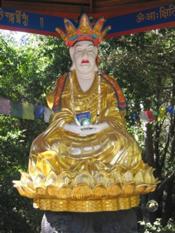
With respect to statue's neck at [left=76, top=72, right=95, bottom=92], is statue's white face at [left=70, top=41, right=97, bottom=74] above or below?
above

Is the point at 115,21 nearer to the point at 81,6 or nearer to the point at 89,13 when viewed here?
the point at 89,13

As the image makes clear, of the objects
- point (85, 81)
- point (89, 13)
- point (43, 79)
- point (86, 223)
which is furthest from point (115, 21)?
point (86, 223)

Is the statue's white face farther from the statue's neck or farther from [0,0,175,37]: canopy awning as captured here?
[0,0,175,37]: canopy awning

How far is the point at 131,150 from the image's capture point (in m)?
5.02

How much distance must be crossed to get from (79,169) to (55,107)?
0.87 metres

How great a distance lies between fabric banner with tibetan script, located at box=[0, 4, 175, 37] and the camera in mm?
5887

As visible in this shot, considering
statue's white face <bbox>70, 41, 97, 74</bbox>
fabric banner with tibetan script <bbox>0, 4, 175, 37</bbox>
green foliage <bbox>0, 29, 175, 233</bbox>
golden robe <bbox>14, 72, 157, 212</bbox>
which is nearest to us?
golden robe <bbox>14, 72, 157, 212</bbox>

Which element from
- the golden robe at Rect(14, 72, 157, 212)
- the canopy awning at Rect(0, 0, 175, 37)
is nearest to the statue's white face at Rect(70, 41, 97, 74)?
the golden robe at Rect(14, 72, 157, 212)

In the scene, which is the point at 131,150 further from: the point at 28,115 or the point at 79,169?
the point at 28,115

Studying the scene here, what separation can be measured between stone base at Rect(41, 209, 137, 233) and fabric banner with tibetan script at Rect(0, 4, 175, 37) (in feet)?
7.57

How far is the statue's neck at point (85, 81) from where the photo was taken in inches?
213

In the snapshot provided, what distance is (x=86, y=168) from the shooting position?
4816 mm

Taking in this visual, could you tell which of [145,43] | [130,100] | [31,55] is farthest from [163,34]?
[31,55]

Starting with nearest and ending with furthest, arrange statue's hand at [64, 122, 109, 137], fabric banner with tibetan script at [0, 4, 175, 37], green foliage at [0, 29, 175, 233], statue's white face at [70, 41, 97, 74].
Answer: statue's hand at [64, 122, 109, 137]
statue's white face at [70, 41, 97, 74]
fabric banner with tibetan script at [0, 4, 175, 37]
green foliage at [0, 29, 175, 233]
